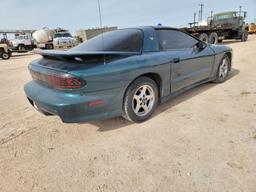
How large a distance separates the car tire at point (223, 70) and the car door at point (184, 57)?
64 cm

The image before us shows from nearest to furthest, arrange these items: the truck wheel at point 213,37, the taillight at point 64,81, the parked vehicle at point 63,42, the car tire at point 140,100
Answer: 1. the taillight at point 64,81
2. the car tire at point 140,100
3. the truck wheel at point 213,37
4. the parked vehicle at point 63,42

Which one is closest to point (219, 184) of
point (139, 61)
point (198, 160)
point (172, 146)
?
point (198, 160)

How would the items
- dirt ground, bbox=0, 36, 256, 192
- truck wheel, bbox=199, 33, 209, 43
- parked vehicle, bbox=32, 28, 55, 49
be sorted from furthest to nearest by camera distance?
parked vehicle, bbox=32, 28, 55, 49 → truck wheel, bbox=199, 33, 209, 43 → dirt ground, bbox=0, 36, 256, 192

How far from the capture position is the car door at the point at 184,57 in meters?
3.22

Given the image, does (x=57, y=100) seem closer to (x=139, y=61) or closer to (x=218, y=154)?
(x=139, y=61)

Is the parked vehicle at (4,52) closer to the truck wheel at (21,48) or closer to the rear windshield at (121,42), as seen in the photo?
the truck wheel at (21,48)

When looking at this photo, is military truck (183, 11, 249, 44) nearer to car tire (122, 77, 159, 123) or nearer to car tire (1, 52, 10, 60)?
car tire (122, 77, 159, 123)

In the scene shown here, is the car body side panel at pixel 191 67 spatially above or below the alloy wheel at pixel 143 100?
above

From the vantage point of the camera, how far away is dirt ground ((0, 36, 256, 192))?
187cm

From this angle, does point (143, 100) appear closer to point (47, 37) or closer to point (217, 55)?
point (217, 55)

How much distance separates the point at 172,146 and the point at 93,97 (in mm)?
1108

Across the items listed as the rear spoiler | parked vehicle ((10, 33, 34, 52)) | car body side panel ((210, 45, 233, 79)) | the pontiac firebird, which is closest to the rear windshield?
the pontiac firebird

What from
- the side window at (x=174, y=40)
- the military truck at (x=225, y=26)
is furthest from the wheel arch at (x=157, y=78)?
the military truck at (x=225, y=26)

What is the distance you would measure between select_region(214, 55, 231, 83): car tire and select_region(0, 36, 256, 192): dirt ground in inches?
44.0
